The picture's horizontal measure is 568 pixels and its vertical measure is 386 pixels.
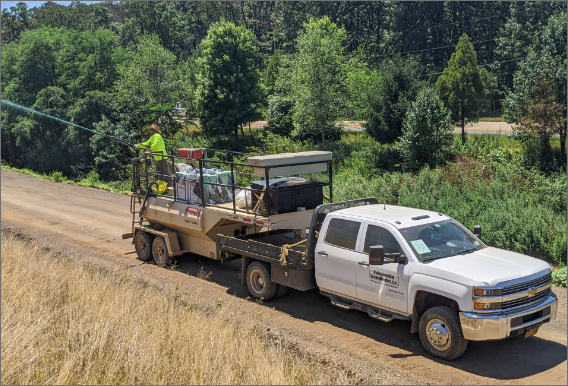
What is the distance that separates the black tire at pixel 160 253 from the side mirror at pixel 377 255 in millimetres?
6234

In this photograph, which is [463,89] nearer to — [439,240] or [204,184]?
[204,184]

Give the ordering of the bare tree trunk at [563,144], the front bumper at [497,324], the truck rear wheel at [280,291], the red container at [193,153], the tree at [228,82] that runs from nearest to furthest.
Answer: the front bumper at [497,324] → the truck rear wheel at [280,291] → the red container at [193,153] → the bare tree trunk at [563,144] → the tree at [228,82]

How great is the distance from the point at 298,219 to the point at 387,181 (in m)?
11.2

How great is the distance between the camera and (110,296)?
9.70m

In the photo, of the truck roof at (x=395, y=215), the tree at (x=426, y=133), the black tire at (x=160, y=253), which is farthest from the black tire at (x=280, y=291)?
the tree at (x=426, y=133)

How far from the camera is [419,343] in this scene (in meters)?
8.35

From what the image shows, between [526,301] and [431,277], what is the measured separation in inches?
52.3

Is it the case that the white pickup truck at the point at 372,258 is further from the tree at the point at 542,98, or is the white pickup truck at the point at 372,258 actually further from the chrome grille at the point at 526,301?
the tree at the point at 542,98

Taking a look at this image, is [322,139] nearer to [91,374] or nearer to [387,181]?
[387,181]

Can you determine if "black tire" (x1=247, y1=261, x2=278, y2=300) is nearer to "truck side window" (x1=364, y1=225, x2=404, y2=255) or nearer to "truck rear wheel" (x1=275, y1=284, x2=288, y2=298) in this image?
"truck rear wheel" (x1=275, y1=284, x2=288, y2=298)

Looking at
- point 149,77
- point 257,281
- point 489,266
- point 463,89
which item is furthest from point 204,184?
point 149,77

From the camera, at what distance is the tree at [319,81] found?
3344 cm

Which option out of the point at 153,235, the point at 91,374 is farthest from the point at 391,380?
the point at 153,235

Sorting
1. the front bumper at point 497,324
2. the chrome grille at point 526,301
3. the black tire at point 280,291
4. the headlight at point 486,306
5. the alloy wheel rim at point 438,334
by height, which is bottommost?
the black tire at point 280,291
